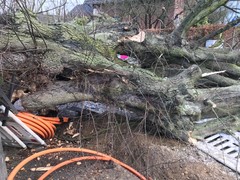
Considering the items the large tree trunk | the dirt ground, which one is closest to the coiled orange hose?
the dirt ground

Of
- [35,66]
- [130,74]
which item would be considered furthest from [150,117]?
[35,66]

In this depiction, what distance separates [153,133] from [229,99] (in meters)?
1.18

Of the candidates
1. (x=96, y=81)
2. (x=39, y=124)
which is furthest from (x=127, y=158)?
(x=39, y=124)

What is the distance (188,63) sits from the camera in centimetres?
405

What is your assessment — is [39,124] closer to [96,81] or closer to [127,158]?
[96,81]

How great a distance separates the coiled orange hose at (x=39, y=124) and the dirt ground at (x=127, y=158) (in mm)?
148

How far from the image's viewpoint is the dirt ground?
2535 mm

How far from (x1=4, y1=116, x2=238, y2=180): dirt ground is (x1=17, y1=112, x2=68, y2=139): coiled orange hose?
15 cm

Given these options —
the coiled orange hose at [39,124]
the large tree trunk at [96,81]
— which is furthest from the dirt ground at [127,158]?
the large tree trunk at [96,81]

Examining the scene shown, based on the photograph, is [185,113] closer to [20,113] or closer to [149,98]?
[149,98]

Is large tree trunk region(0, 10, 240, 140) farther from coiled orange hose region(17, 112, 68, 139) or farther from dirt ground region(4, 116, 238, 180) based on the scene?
coiled orange hose region(17, 112, 68, 139)

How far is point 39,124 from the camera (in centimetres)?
291

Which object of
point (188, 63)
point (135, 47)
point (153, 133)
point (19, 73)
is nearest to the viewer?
point (19, 73)

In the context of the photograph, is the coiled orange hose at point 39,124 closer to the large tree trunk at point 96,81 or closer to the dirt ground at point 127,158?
the dirt ground at point 127,158
